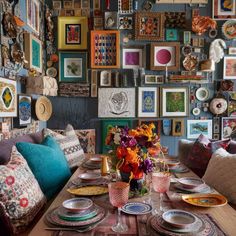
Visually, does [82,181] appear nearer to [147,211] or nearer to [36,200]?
[36,200]

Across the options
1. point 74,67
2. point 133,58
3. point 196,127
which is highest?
point 133,58

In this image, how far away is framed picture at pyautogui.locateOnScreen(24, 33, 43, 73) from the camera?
289 cm

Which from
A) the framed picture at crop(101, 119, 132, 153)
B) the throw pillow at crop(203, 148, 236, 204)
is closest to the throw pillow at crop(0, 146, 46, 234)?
the throw pillow at crop(203, 148, 236, 204)

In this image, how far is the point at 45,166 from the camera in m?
1.92

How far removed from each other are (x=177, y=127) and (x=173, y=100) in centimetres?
39

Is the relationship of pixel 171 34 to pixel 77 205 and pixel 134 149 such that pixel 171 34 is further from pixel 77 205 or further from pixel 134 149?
pixel 77 205

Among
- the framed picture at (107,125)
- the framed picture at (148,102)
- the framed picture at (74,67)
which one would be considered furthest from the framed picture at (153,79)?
the framed picture at (74,67)

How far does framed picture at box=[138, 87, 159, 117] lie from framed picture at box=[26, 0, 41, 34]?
1584 millimetres

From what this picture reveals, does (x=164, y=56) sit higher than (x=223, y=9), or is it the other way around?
(x=223, y=9)

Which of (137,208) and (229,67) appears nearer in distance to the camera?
(137,208)

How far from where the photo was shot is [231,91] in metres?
3.94

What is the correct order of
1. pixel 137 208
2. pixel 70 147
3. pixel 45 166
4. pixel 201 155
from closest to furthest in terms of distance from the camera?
pixel 137 208
pixel 45 166
pixel 201 155
pixel 70 147

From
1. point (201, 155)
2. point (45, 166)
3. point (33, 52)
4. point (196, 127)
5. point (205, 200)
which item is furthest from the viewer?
point (196, 127)

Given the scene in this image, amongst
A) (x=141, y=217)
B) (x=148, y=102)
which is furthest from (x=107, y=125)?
(x=141, y=217)
